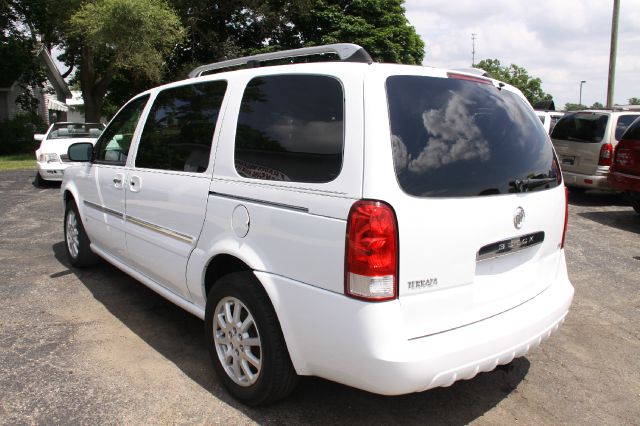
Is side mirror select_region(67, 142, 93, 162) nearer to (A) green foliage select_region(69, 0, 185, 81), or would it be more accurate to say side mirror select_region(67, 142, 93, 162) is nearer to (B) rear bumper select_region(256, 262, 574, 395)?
(B) rear bumper select_region(256, 262, 574, 395)

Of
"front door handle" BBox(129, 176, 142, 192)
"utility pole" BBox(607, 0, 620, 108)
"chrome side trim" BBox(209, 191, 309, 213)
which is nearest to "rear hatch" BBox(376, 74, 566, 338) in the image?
"chrome side trim" BBox(209, 191, 309, 213)

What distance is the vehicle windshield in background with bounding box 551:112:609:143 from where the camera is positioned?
9.81 metres

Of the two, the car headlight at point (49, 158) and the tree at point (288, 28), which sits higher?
the tree at point (288, 28)

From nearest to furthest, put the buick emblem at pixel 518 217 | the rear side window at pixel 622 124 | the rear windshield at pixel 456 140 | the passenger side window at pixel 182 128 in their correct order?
the rear windshield at pixel 456 140 < the buick emblem at pixel 518 217 < the passenger side window at pixel 182 128 < the rear side window at pixel 622 124

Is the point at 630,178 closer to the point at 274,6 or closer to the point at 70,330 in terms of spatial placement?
the point at 70,330

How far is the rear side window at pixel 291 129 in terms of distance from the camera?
2602 millimetres

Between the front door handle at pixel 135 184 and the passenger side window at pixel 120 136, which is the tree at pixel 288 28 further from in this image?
the front door handle at pixel 135 184

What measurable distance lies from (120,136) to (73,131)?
368 inches

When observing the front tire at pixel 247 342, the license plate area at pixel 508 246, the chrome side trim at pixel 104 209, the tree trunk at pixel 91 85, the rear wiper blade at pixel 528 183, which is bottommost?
the front tire at pixel 247 342

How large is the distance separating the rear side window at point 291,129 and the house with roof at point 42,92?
25099mm

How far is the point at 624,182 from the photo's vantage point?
8.31 m

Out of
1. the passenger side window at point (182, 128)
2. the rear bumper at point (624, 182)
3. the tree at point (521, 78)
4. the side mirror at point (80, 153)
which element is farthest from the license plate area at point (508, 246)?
the tree at point (521, 78)

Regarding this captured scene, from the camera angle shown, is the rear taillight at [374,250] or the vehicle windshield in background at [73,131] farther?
the vehicle windshield in background at [73,131]

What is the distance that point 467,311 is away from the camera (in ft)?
8.46
